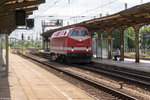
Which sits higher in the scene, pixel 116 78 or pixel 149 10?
pixel 149 10

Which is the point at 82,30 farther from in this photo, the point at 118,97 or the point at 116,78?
the point at 118,97

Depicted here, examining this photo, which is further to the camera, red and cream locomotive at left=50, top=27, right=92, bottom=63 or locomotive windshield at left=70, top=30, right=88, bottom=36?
locomotive windshield at left=70, top=30, right=88, bottom=36

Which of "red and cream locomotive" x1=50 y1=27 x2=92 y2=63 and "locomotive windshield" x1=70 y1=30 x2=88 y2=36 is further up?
"locomotive windshield" x1=70 y1=30 x2=88 y2=36

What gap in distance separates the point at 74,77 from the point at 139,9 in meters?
5.59

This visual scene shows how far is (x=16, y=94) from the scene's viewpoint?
10.7 metres

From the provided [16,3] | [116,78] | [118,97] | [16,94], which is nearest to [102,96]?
[118,97]

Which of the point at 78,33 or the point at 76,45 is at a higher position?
the point at 78,33

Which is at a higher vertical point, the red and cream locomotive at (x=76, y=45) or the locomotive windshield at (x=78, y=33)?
the locomotive windshield at (x=78, y=33)

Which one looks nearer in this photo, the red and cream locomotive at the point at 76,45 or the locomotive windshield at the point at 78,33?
the red and cream locomotive at the point at 76,45

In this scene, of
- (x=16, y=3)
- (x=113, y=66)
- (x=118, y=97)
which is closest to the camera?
(x=118, y=97)

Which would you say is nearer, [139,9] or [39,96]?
[39,96]

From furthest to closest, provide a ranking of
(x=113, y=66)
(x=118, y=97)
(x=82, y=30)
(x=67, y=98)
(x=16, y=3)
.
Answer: (x=82, y=30), (x=113, y=66), (x=16, y=3), (x=118, y=97), (x=67, y=98)

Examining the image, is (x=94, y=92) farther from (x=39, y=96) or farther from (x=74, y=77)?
(x=74, y=77)

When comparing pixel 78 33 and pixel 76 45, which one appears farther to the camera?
pixel 78 33
